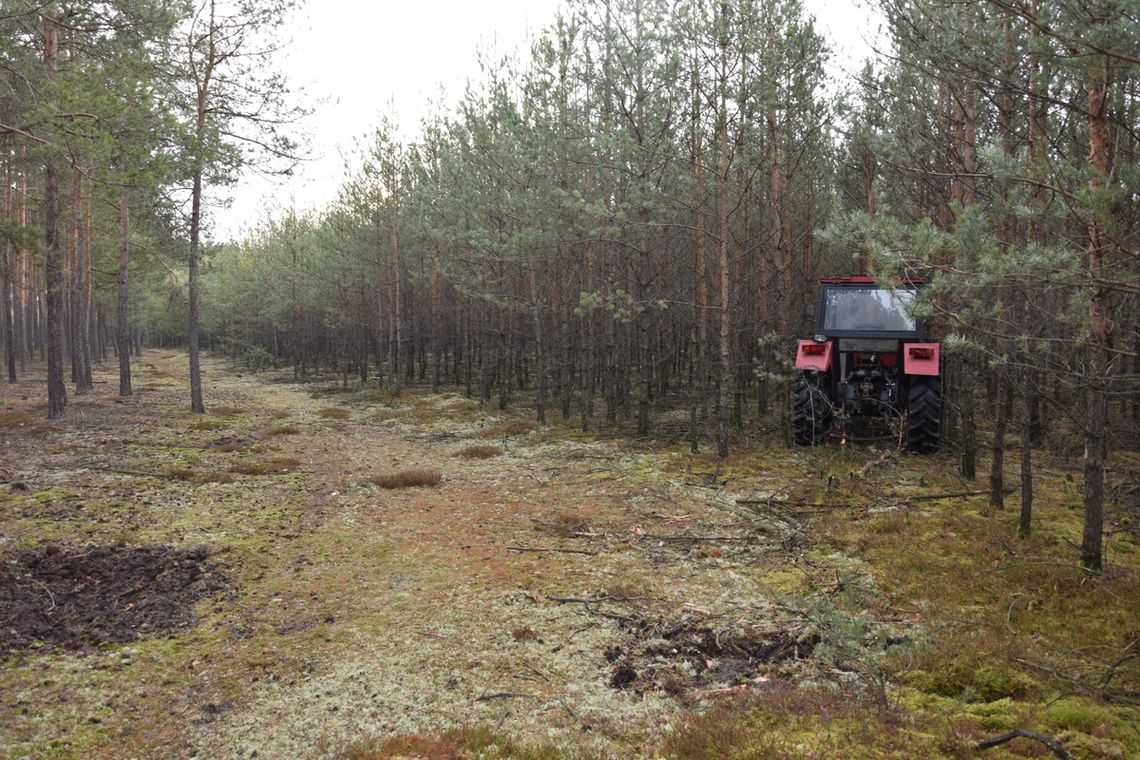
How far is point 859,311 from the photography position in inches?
456

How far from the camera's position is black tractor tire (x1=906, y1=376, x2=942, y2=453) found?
35.1 feet

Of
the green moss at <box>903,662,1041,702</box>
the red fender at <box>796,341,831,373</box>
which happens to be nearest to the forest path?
the green moss at <box>903,662,1041,702</box>

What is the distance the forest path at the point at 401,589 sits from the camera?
4.09 meters

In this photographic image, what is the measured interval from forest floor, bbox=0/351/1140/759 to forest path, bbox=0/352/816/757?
0.10 ft

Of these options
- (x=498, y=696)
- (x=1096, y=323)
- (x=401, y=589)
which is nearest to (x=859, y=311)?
(x=1096, y=323)

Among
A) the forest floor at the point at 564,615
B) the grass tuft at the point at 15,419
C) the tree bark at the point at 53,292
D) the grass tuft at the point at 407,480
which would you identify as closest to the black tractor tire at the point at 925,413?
the forest floor at the point at 564,615

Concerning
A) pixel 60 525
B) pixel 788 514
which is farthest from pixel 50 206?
pixel 788 514

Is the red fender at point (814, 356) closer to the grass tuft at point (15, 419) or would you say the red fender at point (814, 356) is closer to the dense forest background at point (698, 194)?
the dense forest background at point (698, 194)

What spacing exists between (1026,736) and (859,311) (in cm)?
945

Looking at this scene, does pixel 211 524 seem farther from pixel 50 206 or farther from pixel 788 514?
pixel 50 206

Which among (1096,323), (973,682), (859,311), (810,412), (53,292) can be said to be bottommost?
(973,682)

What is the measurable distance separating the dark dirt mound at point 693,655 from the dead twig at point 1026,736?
4.80 ft

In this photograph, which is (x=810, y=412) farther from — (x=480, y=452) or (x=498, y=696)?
(x=498, y=696)

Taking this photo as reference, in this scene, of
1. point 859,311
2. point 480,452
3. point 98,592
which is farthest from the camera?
point 480,452
